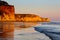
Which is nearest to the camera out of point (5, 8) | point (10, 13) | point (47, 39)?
point (47, 39)

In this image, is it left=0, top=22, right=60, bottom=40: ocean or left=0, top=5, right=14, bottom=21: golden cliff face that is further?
left=0, top=5, right=14, bottom=21: golden cliff face

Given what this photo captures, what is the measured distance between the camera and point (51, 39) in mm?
10375

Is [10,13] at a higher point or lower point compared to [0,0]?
lower

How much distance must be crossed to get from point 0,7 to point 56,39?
61480mm

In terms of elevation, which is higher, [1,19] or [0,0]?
[0,0]

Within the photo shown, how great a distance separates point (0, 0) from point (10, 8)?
14.2 feet

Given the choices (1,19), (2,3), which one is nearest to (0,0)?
(2,3)

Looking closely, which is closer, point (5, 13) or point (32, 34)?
point (32, 34)

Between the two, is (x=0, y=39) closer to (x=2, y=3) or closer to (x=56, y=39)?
(x=56, y=39)

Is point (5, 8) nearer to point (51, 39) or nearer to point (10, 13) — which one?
point (10, 13)

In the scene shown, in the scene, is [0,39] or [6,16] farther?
[6,16]

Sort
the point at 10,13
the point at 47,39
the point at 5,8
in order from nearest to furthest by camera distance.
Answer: the point at 47,39 < the point at 10,13 < the point at 5,8

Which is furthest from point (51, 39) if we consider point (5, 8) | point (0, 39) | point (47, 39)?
point (5, 8)

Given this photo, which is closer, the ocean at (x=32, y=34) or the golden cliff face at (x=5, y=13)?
the ocean at (x=32, y=34)
